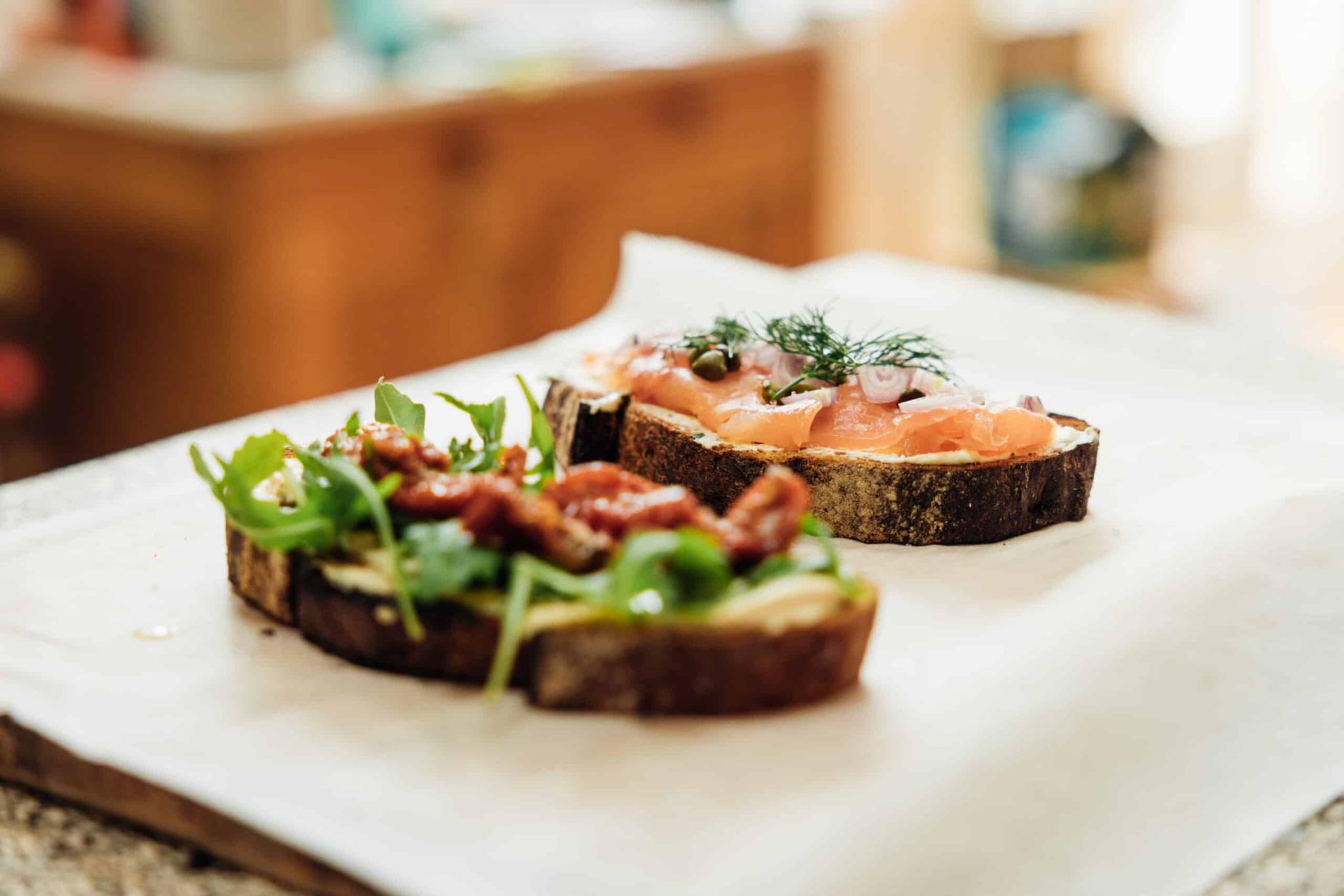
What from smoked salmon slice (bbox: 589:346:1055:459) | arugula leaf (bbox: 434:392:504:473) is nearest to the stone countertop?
arugula leaf (bbox: 434:392:504:473)

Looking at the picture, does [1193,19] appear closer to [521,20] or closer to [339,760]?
[521,20]

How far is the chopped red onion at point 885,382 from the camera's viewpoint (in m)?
2.04

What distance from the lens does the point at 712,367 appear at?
217 centimetres

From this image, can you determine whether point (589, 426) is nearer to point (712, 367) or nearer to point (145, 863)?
point (712, 367)

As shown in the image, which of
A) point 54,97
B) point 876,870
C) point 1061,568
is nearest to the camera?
point 876,870

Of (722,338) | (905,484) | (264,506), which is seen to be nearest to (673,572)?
(264,506)

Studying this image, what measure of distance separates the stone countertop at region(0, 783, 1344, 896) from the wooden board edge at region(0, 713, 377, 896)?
1cm

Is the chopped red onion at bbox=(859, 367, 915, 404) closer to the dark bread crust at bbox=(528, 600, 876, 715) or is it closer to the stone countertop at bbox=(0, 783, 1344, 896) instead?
the dark bread crust at bbox=(528, 600, 876, 715)

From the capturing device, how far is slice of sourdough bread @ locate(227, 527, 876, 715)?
145cm

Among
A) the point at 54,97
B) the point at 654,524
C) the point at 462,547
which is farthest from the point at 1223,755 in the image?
the point at 54,97

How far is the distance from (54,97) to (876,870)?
3.68 m

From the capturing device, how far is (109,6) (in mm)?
4523

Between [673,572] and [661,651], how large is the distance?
77 mm

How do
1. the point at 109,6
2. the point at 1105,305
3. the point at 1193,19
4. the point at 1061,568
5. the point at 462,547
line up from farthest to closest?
1. the point at 1193,19
2. the point at 109,6
3. the point at 1105,305
4. the point at 1061,568
5. the point at 462,547
